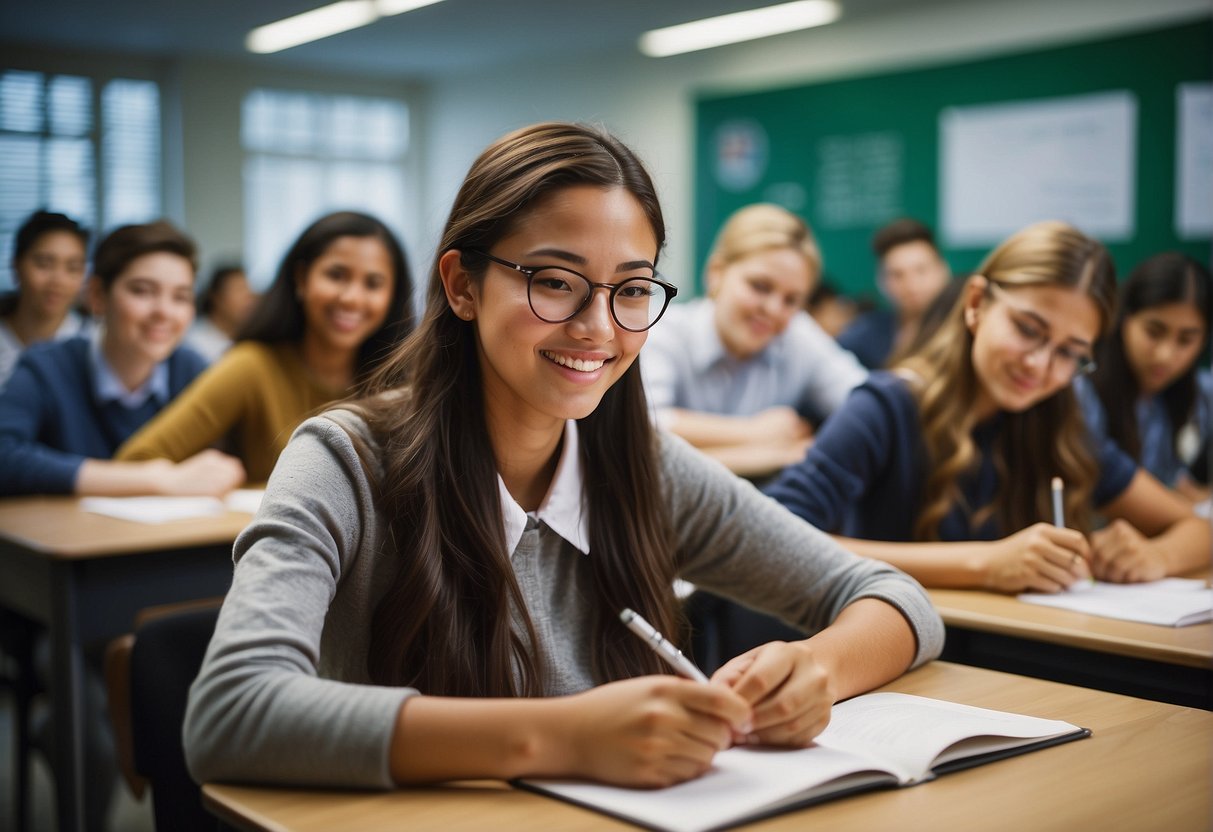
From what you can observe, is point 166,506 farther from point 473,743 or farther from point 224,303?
point 224,303

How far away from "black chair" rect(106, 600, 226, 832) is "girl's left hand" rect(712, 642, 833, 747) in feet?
2.18

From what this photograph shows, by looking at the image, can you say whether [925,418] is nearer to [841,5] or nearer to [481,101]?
[841,5]

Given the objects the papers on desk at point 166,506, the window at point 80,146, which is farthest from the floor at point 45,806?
the window at point 80,146

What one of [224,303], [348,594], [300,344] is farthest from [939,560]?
Result: [224,303]

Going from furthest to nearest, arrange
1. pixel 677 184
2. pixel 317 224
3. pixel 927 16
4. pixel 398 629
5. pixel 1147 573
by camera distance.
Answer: pixel 677 184
pixel 927 16
pixel 317 224
pixel 1147 573
pixel 398 629

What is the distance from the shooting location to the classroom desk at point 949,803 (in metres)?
0.93

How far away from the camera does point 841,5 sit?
22.0ft

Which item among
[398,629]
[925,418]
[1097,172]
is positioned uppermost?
[1097,172]

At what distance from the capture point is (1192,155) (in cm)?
542

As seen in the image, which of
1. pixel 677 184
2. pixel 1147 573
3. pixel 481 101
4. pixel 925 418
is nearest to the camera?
pixel 1147 573

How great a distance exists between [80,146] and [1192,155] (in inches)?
283

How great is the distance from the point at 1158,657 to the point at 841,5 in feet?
19.2

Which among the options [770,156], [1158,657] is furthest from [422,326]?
[770,156]

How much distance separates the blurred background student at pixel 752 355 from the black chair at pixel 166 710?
6.74ft
